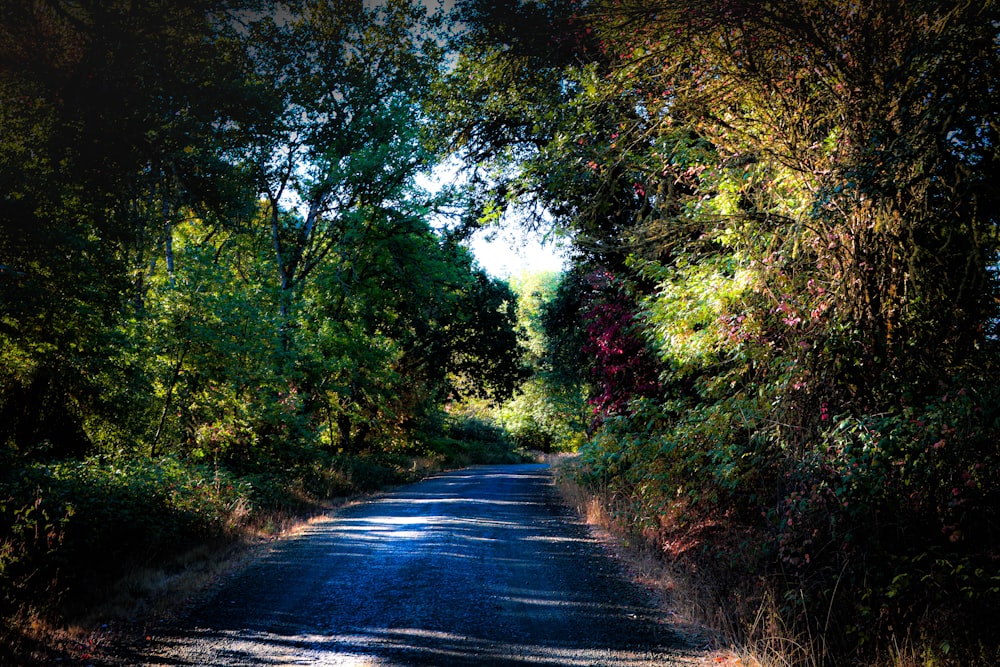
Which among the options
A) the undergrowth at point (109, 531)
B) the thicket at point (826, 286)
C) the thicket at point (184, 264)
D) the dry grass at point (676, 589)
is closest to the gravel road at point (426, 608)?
the dry grass at point (676, 589)

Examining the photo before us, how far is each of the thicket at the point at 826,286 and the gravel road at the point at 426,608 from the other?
1202 mm

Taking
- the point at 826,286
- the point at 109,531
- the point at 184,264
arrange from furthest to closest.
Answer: the point at 184,264, the point at 109,531, the point at 826,286

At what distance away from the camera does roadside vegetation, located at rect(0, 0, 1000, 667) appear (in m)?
4.80

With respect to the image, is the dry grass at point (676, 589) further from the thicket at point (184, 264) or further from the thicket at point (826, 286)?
the thicket at point (184, 264)

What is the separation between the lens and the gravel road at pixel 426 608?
5.21m

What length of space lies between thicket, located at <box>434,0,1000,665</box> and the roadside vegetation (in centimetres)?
4

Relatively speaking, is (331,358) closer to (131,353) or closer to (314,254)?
(314,254)

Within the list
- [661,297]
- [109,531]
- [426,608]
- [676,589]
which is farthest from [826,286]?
[109,531]

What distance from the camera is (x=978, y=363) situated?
16.1ft

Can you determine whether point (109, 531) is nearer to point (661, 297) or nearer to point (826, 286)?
point (661, 297)

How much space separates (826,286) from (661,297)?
9.77 feet

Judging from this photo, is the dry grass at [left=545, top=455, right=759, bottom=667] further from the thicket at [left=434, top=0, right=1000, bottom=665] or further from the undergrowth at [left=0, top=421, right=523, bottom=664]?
the undergrowth at [left=0, top=421, right=523, bottom=664]

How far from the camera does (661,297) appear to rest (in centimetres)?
866

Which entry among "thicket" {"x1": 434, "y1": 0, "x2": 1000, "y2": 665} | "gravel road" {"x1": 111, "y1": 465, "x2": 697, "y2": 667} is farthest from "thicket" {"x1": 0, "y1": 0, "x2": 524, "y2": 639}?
"thicket" {"x1": 434, "y1": 0, "x2": 1000, "y2": 665}
